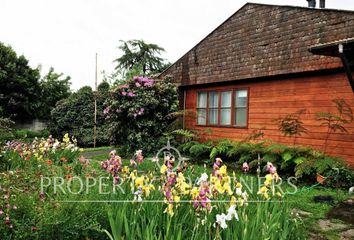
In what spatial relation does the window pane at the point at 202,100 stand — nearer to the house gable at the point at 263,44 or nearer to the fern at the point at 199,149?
the house gable at the point at 263,44

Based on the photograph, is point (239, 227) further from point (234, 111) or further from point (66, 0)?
point (66, 0)

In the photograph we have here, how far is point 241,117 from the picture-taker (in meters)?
10.6

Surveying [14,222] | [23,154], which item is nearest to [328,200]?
[14,222]

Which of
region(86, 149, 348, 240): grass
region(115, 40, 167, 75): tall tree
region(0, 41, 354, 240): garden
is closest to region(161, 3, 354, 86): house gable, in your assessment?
region(0, 41, 354, 240): garden

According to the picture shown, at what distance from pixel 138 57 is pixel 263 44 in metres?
18.4

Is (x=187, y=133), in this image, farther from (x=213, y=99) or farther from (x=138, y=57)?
(x=138, y=57)

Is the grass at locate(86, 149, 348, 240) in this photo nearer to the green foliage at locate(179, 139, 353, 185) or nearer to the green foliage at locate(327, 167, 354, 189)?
→ the green foliage at locate(327, 167, 354, 189)

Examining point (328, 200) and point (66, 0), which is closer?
point (328, 200)

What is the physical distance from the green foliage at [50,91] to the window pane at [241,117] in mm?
13860

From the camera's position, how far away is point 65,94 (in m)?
22.8

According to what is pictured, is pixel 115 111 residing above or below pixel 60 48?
below

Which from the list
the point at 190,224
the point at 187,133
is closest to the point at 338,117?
the point at 187,133

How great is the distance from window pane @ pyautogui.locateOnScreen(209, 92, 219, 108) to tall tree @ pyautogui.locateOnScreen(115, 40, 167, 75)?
15.7 metres

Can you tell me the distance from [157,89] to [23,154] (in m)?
6.37
